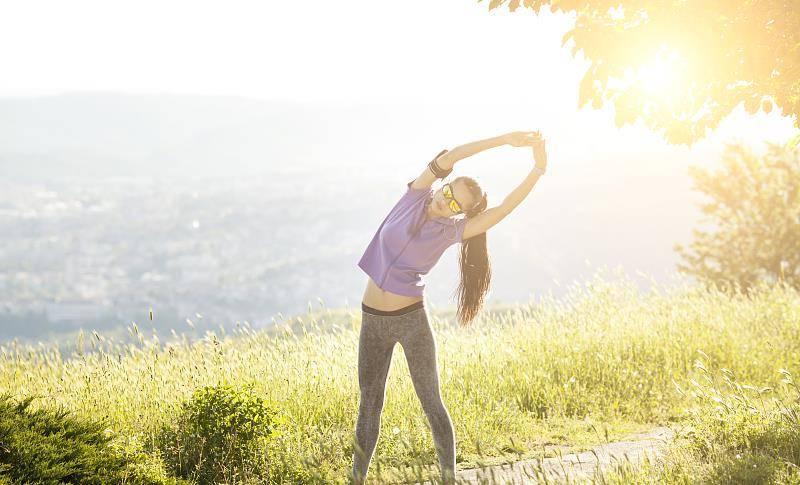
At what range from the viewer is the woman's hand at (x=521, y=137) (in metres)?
4.43

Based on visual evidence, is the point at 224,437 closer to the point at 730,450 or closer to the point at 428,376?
the point at 428,376

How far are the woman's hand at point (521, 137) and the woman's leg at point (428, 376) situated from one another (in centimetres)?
118

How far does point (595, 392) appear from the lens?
7.67 meters

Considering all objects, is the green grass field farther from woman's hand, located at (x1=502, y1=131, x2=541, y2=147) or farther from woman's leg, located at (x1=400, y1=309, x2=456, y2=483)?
woman's hand, located at (x1=502, y1=131, x2=541, y2=147)

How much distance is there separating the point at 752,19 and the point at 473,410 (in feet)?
13.1

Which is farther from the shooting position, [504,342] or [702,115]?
[504,342]

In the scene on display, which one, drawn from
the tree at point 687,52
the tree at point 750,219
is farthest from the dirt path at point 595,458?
the tree at point 750,219

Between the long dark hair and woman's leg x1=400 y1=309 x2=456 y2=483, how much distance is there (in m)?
0.46

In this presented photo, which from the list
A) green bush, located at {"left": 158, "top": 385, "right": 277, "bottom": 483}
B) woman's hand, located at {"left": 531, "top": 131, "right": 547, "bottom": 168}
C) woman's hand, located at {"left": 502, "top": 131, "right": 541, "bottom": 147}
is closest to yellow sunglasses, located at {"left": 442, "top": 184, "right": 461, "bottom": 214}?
woman's hand, located at {"left": 502, "top": 131, "right": 541, "bottom": 147}

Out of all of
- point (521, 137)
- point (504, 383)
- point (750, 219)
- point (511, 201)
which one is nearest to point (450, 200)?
point (511, 201)

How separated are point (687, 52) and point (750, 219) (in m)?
15.4

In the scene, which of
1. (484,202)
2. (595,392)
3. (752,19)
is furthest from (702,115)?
(484,202)

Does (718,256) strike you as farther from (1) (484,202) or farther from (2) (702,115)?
(1) (484,202)

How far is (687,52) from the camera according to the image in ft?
18.1
